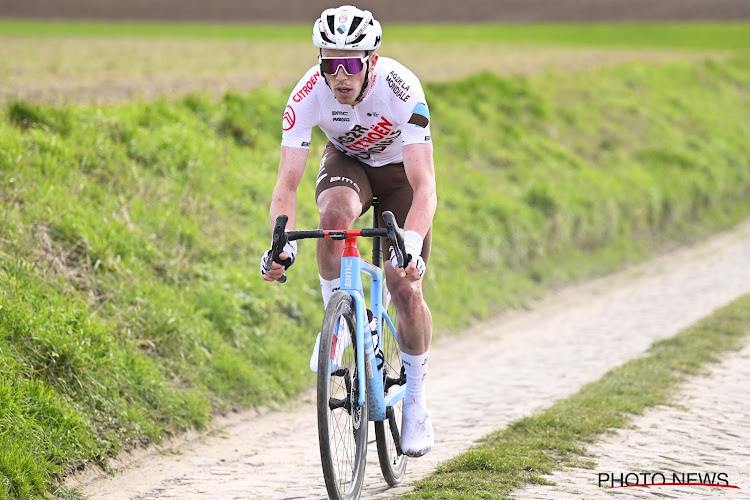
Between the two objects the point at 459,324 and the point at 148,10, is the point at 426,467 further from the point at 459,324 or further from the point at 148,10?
the point at 148,10

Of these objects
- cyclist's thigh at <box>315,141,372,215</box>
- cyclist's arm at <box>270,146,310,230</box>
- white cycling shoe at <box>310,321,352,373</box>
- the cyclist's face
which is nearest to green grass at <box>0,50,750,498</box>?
white cycling shoe at <box>310,321,352,373</box>

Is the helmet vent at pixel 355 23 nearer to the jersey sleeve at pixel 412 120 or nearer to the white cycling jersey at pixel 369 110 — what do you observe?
the white cycling jersey at pixel 369 110

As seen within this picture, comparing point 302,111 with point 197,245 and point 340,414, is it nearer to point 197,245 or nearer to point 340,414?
point 340,414

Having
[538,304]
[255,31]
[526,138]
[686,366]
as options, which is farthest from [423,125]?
[255,31]

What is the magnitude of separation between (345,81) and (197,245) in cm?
442

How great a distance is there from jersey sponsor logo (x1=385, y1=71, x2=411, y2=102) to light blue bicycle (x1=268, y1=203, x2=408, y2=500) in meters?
0.76

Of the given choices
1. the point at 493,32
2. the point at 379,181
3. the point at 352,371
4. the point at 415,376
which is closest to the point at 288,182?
the point at 379,181

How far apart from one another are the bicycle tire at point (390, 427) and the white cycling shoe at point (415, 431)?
9cm

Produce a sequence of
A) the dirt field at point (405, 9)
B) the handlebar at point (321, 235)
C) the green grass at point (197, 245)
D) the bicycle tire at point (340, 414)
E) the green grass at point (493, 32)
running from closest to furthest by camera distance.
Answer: the bicycle tire at point (340, 414) → the handlebar at point (321, 235) → the green grass at point (197, 245) → the green grass at point (493, 32) → the dirt field at point (405, 9)

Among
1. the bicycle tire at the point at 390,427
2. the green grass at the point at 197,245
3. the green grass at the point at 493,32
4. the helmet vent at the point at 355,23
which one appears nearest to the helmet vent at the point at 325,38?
the helmet vent at the point at 355,23

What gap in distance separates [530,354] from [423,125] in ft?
17.3

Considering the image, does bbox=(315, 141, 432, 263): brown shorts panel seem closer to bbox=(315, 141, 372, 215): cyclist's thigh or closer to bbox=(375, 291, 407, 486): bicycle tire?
bbox=(315, 141, 372, 215): cyclist's thigh

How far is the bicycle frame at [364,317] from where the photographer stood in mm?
4785

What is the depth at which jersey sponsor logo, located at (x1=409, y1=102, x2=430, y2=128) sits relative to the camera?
504cm
